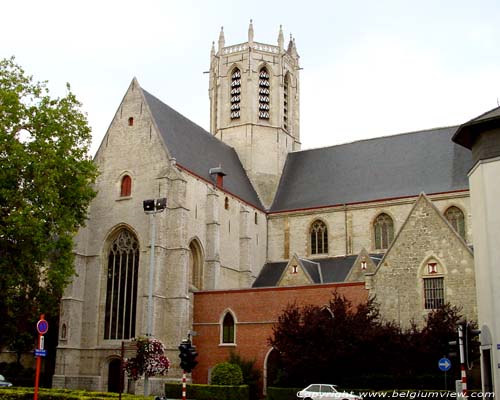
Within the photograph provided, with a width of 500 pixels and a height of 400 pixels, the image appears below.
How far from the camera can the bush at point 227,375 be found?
2791 centimetres

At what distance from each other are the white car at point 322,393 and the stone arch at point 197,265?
11111mm

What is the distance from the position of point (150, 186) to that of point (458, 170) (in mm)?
15758

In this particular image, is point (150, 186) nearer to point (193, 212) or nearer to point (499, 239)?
point (193, 212)

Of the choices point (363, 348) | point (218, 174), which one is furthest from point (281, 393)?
point (218, 174)

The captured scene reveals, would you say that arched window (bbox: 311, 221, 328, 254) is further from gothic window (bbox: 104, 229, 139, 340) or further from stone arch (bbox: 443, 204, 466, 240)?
gothic window (bbox: 104, 229, 139, 340)

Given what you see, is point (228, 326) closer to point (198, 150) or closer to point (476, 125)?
point (198, 150)

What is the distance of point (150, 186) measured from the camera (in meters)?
32.2

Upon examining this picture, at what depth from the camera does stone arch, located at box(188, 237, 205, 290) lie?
32719mm

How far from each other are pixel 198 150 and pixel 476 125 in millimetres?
20551

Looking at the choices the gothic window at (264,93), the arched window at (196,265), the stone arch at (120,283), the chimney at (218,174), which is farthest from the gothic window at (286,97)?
the stone arch at (120,283)

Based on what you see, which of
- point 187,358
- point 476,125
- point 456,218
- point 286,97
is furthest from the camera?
point 286,97

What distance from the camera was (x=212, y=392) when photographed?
2702 centimetres

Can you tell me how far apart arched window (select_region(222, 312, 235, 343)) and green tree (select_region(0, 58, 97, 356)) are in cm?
763

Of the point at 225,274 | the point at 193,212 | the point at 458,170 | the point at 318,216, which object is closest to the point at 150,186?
the point at 193,212
